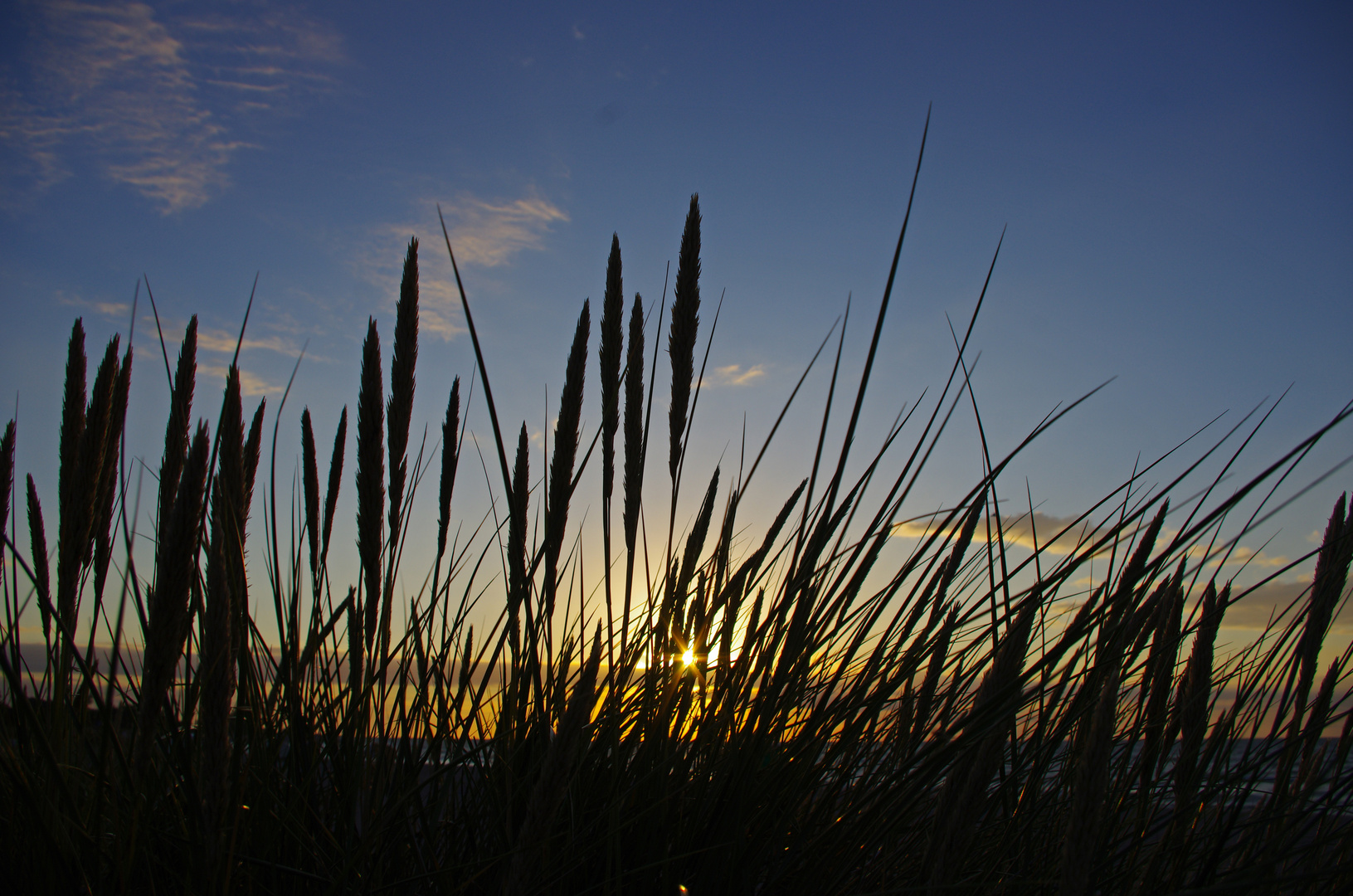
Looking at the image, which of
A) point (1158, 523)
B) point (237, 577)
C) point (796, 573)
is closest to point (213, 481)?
point (237, 577)

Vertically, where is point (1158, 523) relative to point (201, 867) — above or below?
above

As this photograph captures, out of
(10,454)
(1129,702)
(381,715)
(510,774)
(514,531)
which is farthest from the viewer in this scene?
(1129,702)

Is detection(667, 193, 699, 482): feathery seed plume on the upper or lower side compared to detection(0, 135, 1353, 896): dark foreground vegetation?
upper

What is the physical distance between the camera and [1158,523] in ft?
3.81

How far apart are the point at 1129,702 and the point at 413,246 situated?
2.31 m

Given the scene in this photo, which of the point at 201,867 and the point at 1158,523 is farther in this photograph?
the point at 1158,523

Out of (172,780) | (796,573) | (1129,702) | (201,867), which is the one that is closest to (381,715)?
(172,780)

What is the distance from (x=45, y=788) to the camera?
3.64 ft

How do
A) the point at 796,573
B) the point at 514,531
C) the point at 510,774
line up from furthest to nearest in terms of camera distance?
the point at 796,573
the point at 510,774
the point at 514,531

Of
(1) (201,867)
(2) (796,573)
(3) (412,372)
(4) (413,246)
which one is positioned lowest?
(1) (201,867)

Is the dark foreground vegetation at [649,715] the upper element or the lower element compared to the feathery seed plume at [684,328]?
lower

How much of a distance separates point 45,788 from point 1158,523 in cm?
182

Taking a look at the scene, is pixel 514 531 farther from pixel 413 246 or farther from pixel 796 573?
pixel 413 246

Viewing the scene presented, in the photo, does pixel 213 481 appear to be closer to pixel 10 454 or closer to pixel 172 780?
pixel 172 780
